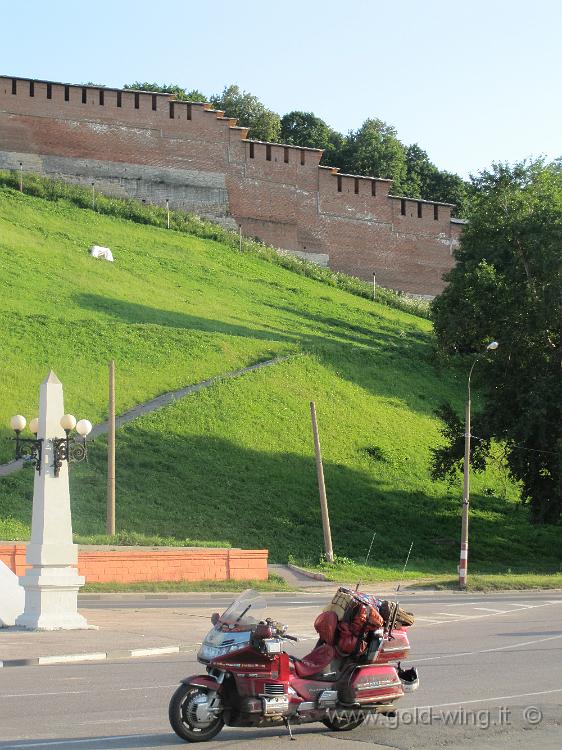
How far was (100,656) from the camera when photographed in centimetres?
1620

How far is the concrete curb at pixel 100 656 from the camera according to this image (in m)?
15.2

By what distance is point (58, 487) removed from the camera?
781 inches

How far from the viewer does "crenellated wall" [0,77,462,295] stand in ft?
249

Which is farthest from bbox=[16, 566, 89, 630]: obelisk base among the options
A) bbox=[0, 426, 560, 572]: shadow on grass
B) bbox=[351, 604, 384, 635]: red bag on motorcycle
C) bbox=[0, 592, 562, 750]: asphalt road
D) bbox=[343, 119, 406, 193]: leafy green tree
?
bbox=[343, 119, 406, 193]: leafy green tree

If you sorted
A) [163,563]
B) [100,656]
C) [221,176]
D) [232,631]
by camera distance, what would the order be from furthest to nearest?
Answer: [221,176] < [163,563] < [100,656] < [232,631]

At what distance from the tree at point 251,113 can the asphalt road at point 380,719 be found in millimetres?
89650

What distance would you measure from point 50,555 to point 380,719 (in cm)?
948

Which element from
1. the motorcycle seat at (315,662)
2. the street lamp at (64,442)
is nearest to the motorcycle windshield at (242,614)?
the motorcycle seat at (315,662)

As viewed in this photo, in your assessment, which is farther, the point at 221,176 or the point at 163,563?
the point at 221,176

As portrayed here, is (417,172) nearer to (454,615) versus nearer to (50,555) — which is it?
(454,615)

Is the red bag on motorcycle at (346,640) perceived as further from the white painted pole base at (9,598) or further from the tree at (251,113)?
the tree at (251,113)

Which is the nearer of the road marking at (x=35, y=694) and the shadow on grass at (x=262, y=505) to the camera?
the road marking at (x=35, y=694)

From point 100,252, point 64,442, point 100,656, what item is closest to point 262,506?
point 64,442

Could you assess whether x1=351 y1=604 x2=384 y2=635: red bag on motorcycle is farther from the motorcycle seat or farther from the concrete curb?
the concrete curb
